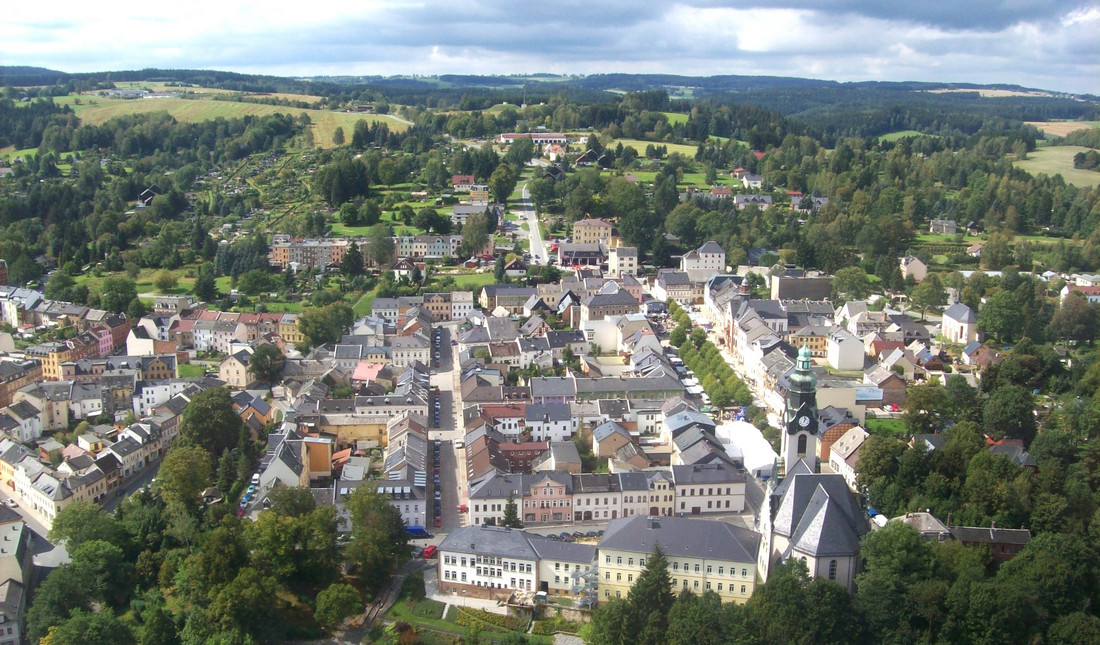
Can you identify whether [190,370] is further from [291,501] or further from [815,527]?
[815,527]

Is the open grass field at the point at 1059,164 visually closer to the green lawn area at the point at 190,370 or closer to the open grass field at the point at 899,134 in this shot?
the open grass field at the point at 899,134

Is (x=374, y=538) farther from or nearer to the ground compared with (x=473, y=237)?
nearer to the ground

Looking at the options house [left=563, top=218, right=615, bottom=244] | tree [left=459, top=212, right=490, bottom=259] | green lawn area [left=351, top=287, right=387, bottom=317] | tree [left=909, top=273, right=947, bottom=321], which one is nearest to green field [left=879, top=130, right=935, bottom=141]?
house [left=563, top=218, right=615, bottom=244]

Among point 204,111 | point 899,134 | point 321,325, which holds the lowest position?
point 321,325

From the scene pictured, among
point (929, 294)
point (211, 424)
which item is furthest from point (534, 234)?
point (211, 424)

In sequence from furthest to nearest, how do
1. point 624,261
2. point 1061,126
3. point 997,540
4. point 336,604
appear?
point 1061,126, point 624,261, point 997,540, point 336,604

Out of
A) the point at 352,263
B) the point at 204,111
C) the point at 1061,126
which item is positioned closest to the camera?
the point at 352,263

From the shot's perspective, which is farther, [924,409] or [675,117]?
[675,117]

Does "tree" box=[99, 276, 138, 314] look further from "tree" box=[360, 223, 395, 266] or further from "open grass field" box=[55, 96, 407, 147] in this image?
"open grass field" box=[55, 96, 407, 147]
